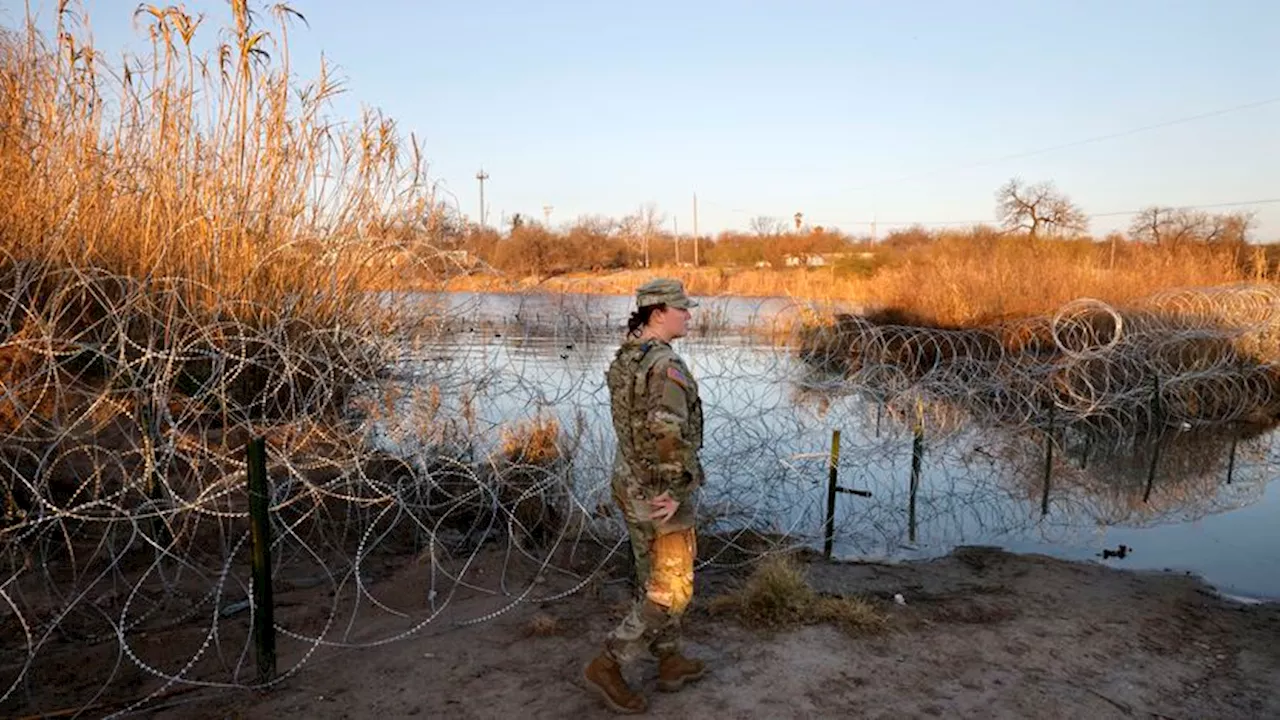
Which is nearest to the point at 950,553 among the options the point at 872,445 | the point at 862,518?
the point at 862,518

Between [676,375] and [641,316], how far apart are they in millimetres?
314

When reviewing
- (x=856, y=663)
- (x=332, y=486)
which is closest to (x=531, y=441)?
(x=332, y=486)

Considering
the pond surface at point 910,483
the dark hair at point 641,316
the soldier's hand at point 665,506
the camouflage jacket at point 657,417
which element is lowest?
the pond surface at point 910,483

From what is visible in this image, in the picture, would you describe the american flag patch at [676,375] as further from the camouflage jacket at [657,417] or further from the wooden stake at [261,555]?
the wooden stake at [261,555]

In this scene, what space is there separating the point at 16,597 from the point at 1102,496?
9.23 m

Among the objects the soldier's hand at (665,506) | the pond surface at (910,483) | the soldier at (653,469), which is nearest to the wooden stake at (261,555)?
the soldier at (653,469)

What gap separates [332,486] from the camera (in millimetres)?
6125

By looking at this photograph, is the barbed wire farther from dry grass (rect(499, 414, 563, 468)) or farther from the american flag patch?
the american flag patch

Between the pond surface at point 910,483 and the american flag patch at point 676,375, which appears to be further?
the pond surface at point 910,483

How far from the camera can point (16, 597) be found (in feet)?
14.7

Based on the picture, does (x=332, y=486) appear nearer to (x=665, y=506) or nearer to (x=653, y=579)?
(x=653, y=579)

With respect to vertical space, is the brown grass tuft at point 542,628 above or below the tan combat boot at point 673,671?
below

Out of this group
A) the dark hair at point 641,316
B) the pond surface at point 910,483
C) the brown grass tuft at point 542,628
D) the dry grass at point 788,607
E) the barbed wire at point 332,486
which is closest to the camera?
the dark hair at point 641,316

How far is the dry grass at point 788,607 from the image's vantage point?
466 cm
